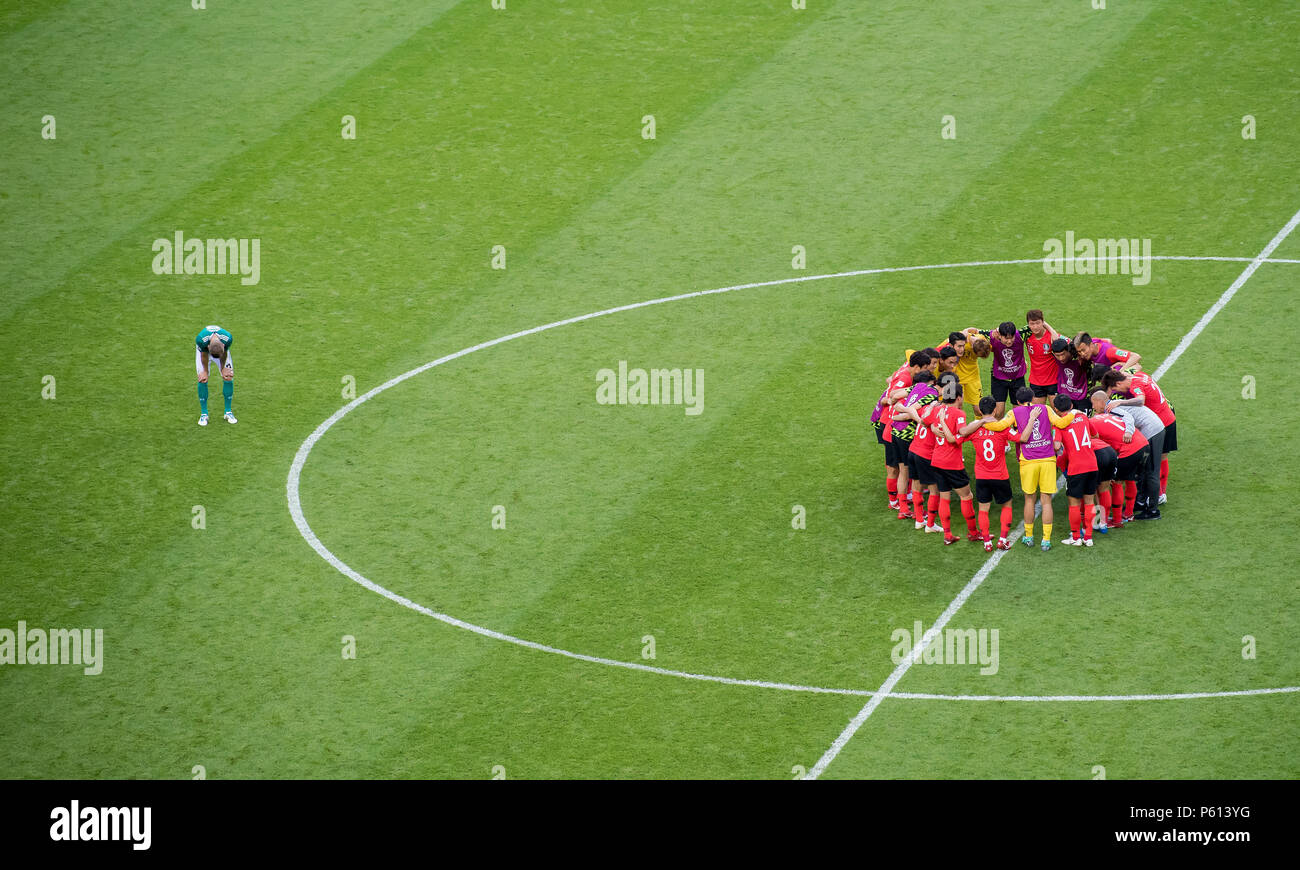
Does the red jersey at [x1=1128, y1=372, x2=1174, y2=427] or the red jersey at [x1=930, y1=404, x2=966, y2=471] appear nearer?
the red jersey at [x1=930, y1=404, x2=966, y2=471]

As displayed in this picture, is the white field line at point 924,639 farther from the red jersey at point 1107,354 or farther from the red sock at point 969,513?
the red jersey at point 1107,354

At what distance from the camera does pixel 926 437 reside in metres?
20.6

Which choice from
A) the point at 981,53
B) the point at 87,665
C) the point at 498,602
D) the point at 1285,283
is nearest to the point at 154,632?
the point at 87,665

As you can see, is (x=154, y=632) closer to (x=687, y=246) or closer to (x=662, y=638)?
(x=662, y=638)

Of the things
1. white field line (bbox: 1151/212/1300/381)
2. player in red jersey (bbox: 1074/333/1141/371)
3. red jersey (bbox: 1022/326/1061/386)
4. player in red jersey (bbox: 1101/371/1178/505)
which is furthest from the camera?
white field line (bbox: 1151/212/1300/381)

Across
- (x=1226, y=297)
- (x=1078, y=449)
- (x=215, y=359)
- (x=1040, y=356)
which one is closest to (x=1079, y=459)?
(x=1078, y=449)

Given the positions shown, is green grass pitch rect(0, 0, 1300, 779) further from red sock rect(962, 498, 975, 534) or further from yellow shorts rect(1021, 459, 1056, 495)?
yellow shorts rect(1021, 459, 1056, 495)

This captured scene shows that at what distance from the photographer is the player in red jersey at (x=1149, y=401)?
68.0ft

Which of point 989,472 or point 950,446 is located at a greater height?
point 950,446

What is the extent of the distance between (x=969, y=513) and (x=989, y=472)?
0.62 metres

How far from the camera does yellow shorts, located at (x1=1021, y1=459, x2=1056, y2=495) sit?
2027 cm

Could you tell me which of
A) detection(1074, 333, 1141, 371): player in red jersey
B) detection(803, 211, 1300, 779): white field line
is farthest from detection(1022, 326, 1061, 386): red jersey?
detection(803, 211, 1300, 779): white field line

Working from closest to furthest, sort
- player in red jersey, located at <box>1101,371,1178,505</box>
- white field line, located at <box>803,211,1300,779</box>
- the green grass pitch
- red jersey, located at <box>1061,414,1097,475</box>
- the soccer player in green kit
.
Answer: white field line, located at <box>803,211,1300,779</box>
the green grass pitch
red jersey, located at <box>1061,414,1097,475</box>
player in red jersey, located at <box>1101,371,1178,505</box>
the soccer player in green kit

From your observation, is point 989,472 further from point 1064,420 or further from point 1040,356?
point 1040,356
